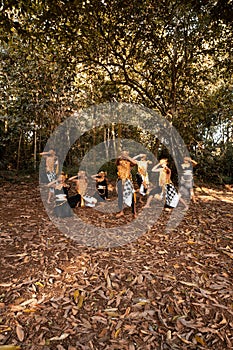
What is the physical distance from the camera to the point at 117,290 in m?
3.93

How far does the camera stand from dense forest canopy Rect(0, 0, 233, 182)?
644 centimetres

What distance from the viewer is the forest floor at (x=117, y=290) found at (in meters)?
3.16

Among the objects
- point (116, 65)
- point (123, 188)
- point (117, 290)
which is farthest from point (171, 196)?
point (116, 65)

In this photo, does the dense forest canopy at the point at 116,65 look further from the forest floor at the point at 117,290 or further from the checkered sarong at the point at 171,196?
the forest floor at the point at 117,290

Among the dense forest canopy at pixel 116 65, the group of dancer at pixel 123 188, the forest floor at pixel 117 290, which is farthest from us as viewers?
the group of dancer at pixel 123 188

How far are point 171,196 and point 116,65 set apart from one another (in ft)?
14.6

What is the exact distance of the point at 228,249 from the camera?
16.9 feet

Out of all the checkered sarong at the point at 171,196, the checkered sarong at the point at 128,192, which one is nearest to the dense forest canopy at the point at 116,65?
the checkered sarong at the point at 171,196

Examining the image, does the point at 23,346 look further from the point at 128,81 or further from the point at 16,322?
the point at 128,81

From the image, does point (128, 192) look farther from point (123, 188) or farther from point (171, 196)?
point (171, 196)

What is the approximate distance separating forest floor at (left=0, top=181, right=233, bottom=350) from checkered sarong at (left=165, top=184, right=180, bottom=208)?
4.73 ft

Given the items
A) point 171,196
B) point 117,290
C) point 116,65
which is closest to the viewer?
point 117,290

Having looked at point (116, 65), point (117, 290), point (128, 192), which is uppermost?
point (116, 65)

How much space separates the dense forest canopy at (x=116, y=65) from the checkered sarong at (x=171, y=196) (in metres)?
3.22
